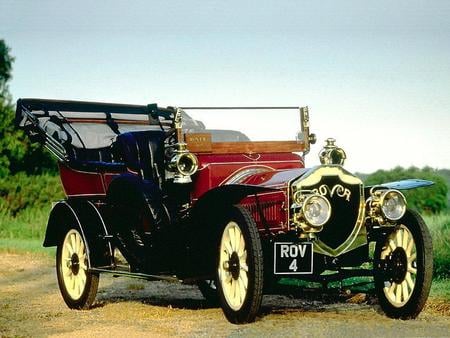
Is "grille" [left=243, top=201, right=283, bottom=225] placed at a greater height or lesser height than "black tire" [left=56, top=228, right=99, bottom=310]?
greater

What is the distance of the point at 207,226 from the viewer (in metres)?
7.45

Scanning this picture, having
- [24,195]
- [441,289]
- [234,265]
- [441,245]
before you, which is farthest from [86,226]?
[24,195]

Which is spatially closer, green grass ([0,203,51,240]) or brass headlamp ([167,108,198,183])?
brass headlamp ([167,108,198,183])

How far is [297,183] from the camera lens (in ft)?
22.8

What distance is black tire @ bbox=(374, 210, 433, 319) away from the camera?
7090mm

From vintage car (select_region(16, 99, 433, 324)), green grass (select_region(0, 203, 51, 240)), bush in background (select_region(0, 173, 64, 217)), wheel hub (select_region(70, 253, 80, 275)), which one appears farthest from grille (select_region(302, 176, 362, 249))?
bush in background (select_region(0, 173, 64, 217))

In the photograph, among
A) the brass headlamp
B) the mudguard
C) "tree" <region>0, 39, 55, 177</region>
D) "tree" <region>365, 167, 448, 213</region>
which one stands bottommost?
the mudguard

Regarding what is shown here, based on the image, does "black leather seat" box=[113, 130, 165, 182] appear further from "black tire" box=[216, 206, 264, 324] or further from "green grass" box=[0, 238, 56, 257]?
"green grass" box=[0, 238, 56, 257]

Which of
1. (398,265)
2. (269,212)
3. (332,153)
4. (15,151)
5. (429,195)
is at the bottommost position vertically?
(398,265)

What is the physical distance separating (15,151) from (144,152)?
2456cm

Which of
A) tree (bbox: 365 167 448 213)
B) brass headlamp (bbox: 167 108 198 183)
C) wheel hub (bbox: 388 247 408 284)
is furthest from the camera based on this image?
tree (bbox: 365 167 448 213)

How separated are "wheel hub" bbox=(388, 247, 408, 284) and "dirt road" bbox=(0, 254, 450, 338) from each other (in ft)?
1.28

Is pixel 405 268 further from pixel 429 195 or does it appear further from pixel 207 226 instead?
pixel 429 195

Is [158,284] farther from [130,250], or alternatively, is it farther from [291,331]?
[291,331]
